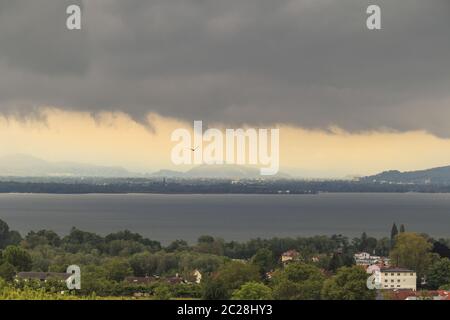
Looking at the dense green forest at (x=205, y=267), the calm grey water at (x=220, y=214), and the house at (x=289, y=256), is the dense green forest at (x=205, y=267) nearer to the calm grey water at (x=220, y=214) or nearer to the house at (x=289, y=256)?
the house at (x=289, y=256)

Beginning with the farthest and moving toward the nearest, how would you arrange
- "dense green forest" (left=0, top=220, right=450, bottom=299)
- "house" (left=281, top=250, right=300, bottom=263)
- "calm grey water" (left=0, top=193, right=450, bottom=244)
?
"calm grey water" (left=0, top=193, right=450, bottom=244), "house" (left=281, top=250, right=300, bottom=263), "dense green forest" (left=0, top=220, right=450, bottom=299)

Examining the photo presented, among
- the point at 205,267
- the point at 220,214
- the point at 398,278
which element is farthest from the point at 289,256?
the point at 220,214

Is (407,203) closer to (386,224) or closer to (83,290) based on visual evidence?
(386,224)

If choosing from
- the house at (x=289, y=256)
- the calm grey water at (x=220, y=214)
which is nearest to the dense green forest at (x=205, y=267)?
the house at (x=289, y=256)

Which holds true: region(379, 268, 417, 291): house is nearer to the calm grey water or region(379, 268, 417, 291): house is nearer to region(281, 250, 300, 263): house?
region(281, 250, 300, 263): house

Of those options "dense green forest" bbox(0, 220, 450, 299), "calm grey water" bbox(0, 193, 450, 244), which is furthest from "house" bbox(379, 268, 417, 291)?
"calm grey water" bbox(0, 193, 450, 244)

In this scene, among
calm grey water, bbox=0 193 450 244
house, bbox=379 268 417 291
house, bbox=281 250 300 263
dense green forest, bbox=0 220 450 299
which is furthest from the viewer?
calm grey water, bbox=0 193 450 244

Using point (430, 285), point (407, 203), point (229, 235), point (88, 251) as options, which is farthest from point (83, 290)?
point (407, 203)
